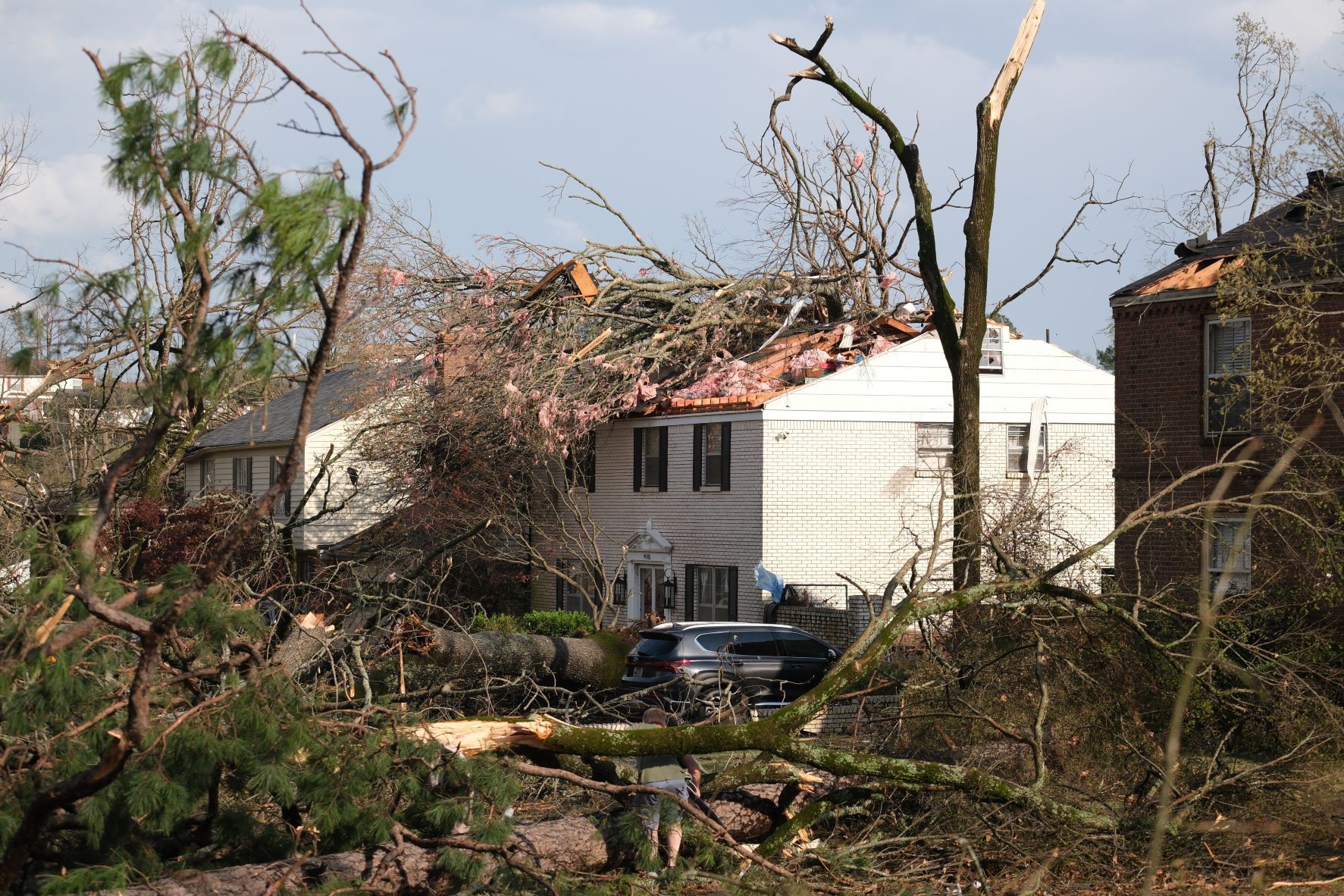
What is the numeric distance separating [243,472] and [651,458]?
15.4m

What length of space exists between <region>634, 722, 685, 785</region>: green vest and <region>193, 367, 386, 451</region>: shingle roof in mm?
19672

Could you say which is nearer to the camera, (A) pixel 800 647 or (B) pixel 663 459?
(A) pixel 800 647

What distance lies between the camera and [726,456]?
25.3 meters

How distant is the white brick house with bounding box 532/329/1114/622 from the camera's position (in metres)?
24.7

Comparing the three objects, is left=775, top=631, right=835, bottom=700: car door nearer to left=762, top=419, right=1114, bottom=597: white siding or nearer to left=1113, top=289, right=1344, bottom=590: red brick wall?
left=1113, top=289, right=1344, bottom=590: red brick wall

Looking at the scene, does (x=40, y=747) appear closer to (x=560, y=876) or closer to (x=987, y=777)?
(x=560, y=876)

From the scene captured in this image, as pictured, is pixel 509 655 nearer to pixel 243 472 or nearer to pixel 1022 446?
pixel 1022 446

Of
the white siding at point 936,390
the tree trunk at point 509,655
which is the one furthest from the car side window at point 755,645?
the white siding at point 936,390

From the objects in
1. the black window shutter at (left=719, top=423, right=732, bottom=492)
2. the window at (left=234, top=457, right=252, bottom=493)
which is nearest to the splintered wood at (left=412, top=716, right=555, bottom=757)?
the black window shutter at (left=719, top=423, right=732, bottom=492)

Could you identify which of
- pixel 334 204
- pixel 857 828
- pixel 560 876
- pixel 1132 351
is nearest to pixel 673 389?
pixel 1132 351

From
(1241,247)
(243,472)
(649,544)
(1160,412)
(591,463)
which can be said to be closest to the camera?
(1241,247)

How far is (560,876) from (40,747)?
3146 mm

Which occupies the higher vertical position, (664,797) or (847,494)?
(847,494)

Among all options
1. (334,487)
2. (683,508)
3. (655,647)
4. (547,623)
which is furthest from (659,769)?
(334,487)
